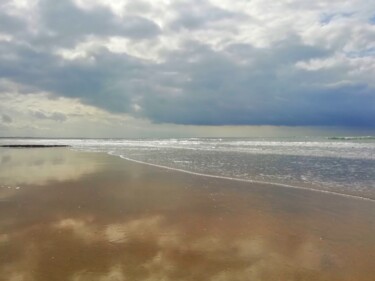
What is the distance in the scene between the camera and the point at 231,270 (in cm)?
561

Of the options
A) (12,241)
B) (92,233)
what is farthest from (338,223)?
(12,241)

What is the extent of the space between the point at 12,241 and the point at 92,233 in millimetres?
1556

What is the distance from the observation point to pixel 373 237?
7.58 meters

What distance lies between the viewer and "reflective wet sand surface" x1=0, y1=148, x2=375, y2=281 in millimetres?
5621

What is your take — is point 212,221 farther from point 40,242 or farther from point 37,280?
point 37,280

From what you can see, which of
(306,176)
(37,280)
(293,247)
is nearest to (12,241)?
(37,280)

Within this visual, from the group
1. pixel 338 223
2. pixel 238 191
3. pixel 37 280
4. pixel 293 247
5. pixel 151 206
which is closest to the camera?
pixel 37 280

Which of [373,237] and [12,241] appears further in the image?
[373,237]

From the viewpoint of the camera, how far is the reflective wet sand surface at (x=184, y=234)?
562 centimetres

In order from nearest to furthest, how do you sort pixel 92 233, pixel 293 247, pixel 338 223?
1. pixel 293 247
2. pixel 92 233
3. pixel 338 223

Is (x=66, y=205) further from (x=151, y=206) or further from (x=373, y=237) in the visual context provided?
(x=373, y=237)

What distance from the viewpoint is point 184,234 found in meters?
7.54

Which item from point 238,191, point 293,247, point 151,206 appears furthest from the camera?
point 238,191

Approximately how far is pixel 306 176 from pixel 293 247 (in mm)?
10523
